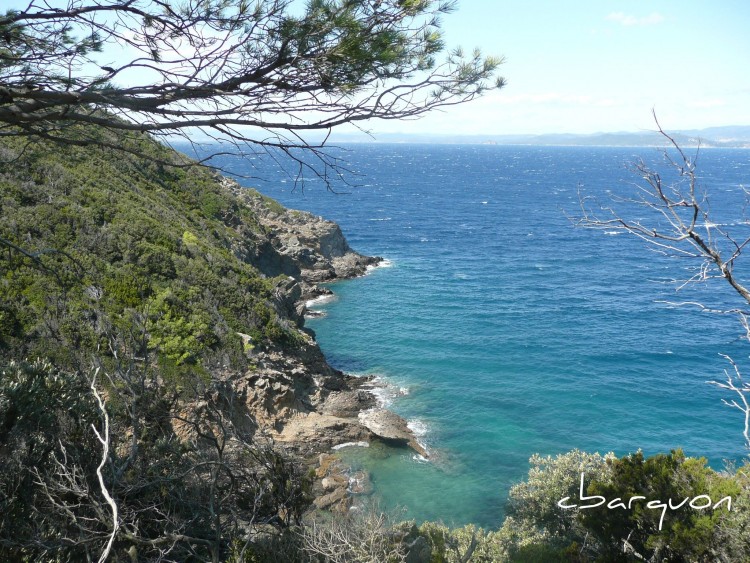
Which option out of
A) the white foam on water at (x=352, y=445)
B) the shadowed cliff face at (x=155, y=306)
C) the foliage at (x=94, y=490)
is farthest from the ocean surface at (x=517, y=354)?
the foliage at (x=94, y=490)

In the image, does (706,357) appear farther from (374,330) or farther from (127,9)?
(127,9)

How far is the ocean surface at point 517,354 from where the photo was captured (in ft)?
75.8

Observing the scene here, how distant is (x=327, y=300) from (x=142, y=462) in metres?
34.3

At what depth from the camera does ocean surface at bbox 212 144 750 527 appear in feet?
75.8

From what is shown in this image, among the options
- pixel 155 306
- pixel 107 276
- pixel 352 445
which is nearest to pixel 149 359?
pixel 155 306

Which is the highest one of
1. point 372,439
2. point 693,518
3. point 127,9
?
point 127,9

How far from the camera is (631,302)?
44656 mm

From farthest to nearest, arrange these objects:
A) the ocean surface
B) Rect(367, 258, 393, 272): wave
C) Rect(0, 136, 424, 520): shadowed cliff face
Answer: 1. Rect(367, 258, 393, 272): wave
2. the ocean surface
3. Rect(0, 136, 424, 520): shadowed cliff face

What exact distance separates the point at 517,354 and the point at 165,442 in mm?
27250

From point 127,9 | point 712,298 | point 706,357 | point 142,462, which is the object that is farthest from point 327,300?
point 127,9

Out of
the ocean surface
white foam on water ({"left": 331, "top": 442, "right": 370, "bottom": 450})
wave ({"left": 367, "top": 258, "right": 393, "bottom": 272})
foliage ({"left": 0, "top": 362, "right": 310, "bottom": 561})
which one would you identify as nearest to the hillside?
foliage ({"left": 0, "top": 362, "right": 310, "bottom": 561})

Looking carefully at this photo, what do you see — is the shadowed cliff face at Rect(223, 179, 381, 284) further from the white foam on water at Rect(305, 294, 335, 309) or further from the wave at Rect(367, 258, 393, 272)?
the white foam on water at Rect(305, 294, 335, 309)

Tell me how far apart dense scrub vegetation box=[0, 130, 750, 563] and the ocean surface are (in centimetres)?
456

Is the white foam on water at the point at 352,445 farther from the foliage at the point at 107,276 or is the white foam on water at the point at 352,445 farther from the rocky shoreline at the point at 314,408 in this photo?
the foliage at the point at 107,276
